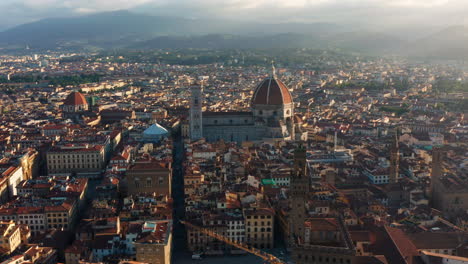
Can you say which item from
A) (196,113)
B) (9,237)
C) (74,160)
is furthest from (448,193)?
(74,160)

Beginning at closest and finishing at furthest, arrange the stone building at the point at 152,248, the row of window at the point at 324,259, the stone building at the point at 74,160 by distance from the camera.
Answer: the row of window at the point at 324,259, the stone building at the point at 152,248, the stone building at the point at 74,160

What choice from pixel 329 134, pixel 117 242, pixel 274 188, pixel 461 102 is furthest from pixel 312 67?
pixel 117 242

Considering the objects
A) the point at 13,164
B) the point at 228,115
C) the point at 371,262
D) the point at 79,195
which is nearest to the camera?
the point at 371,262

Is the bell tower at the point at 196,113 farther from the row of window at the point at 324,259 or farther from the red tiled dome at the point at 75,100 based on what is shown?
the row of window at the point at 324,259

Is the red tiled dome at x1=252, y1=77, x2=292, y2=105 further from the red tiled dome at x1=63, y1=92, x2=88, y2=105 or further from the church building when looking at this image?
the red tiled dome at x1=63, y1=92, x2=88, y2=105

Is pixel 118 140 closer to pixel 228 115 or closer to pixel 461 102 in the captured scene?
pixel 228 115

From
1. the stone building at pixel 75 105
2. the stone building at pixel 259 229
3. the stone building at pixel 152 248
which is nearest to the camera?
the stone building at pixel 152 248

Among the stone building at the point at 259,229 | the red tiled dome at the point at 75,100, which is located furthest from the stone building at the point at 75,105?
the stone building at the point at 259,229

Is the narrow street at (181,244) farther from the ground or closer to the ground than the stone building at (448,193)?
closer to the ground
